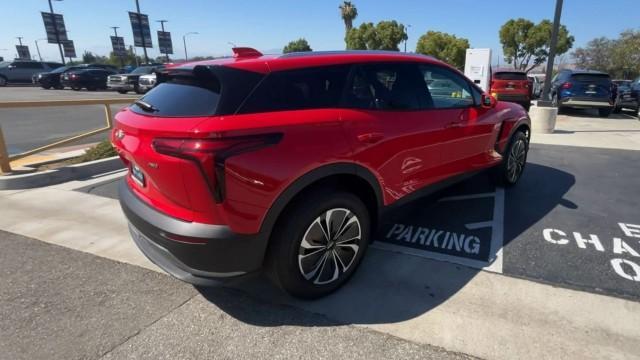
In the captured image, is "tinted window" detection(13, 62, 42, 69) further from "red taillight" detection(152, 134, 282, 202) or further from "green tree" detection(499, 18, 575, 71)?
"green tree" detection(499, 18, 575, 71)

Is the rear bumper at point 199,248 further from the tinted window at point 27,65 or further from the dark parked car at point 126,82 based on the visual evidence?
the tinted window at point 27,65

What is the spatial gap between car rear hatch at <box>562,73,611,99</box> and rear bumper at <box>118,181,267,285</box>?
1406 cm

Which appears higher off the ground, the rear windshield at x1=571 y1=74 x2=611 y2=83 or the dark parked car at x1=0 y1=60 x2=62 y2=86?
the dark parked car at x1=0 y1=60 x2=62 y2=86

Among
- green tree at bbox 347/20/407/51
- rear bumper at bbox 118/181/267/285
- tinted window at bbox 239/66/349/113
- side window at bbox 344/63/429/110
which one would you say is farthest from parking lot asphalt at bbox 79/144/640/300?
green tree at bbox 347/20/407/51

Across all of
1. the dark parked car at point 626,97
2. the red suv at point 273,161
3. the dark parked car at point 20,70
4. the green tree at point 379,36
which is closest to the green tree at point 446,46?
the green tree at point 379,36

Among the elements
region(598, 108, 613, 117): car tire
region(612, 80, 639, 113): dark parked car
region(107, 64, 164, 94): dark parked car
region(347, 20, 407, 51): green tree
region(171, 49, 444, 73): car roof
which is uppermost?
region(347, 20, 407, 51): green tree

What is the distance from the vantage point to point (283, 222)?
7.81ft

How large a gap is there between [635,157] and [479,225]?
17.3 feet

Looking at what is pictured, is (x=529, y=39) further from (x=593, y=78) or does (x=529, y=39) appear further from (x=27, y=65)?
(x=27, y=65)

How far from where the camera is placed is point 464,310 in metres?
2.57

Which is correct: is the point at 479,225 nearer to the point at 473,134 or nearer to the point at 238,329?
the point at 473,134

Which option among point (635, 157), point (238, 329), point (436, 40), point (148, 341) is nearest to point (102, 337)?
point (148, 341)

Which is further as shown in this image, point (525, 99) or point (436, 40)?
point (436, 40)

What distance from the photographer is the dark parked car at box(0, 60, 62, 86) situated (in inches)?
1087
